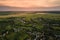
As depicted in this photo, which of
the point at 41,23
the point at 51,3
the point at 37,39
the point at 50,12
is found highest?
the point at 51,3

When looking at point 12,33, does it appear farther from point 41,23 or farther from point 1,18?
point 41,23

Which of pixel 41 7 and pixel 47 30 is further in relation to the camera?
pixel 41 7

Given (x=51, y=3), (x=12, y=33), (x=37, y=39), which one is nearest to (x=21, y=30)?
(x=12, y=33)

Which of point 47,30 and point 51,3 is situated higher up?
point 51,3
